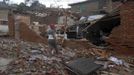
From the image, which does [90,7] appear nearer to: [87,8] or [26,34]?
[87,8]

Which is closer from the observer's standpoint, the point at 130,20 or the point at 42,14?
the point at 130,20

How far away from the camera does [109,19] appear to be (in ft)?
50.3

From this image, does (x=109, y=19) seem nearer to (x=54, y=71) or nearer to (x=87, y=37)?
(x=87, y=37)

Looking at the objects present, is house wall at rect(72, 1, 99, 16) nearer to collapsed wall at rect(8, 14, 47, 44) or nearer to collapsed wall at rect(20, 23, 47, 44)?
collapsed wall at rect(8, 14, 47, 44)

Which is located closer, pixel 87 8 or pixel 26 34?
pixel 26 34

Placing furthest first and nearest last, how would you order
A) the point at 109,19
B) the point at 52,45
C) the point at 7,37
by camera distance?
the point at 7,37 → the point at 109,19 → the point at 52,45

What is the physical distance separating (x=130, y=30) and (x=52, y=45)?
371 centimetres

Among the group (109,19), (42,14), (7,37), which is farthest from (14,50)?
(42,14)

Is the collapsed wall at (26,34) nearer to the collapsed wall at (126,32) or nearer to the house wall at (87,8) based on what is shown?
the collapsed wall at (126,32)

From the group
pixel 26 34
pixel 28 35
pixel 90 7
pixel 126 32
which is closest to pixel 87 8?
pixel 90 7

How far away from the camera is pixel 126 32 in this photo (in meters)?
12.6

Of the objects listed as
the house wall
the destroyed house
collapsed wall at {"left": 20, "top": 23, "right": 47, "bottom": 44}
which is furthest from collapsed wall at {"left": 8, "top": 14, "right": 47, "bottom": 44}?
the house wall

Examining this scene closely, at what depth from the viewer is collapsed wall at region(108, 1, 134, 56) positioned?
12.4 meters

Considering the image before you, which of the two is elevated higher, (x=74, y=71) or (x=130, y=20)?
(x=130, y=20)
